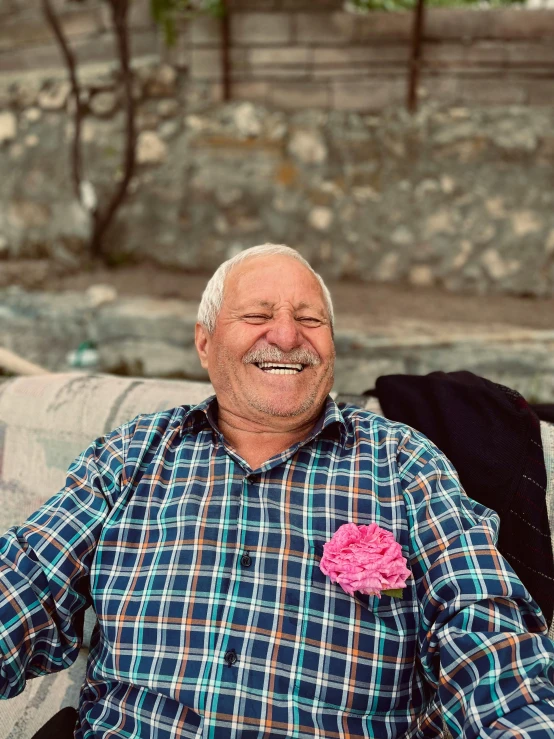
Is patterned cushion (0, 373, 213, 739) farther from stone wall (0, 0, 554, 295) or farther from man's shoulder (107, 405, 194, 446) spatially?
stone wall (0, 0, 554, 295)

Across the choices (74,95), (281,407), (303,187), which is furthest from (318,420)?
(74,95)

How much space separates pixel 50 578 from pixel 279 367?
611 millimetres

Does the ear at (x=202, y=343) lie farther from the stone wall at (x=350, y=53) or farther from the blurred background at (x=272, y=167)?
the stone wall at (x=350, y=53)

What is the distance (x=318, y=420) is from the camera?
136 cm

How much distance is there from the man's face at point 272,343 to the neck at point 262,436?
22mm

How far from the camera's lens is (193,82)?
3818mm

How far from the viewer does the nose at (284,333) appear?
1.32 metres

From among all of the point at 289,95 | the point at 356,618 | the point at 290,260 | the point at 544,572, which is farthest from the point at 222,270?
the point at 289,95

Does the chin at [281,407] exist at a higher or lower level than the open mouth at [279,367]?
lower

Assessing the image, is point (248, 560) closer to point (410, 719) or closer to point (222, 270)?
point (410, 719)

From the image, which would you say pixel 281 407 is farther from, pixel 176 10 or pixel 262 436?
pixel 176 10

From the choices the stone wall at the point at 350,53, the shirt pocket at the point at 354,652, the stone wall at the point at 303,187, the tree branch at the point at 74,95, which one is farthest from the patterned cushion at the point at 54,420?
the stone wall at the point at 350,53

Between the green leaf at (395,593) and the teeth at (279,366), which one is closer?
the green leaf at (395,593)

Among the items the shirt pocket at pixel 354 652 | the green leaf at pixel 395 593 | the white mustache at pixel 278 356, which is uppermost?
the white mustache at pixel 278 356
